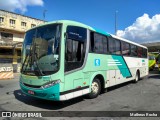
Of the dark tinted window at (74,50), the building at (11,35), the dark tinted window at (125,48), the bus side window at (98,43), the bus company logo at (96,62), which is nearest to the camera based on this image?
the dark tinted window at (74,50)

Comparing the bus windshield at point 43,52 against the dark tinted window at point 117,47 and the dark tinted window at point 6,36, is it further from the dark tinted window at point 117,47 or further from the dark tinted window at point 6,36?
the dark tinted window at point 6,36

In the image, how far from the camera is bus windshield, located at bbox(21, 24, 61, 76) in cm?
659

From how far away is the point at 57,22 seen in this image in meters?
6.92

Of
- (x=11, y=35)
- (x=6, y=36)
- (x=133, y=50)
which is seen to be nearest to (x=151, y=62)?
(x=133, y=50)

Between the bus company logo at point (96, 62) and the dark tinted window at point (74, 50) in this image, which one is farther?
the bus company logo at point (96, 62)

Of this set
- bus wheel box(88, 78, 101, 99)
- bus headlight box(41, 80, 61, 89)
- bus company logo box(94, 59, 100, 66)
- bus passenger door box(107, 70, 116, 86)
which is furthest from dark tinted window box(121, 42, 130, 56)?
bus headlight box(41, 80, 61, 89)

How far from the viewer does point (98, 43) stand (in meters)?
8.90

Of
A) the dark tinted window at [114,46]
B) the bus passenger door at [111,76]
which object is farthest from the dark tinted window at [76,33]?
the bus passenger door at [111,76]

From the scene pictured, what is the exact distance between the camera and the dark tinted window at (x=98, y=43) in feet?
27.8

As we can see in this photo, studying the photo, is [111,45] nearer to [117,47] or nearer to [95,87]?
[117,47]

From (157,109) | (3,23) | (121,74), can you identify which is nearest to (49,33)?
(157,109)

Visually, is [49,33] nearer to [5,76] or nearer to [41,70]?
[41,70]

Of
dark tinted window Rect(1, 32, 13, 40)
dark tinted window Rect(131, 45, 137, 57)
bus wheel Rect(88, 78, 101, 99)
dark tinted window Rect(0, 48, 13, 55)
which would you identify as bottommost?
bus wheel Rect(88, 78, 101, 99)

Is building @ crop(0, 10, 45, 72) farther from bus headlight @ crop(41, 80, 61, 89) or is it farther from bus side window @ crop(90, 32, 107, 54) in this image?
bus headlight @ crop(41, 80, 61, 89)
